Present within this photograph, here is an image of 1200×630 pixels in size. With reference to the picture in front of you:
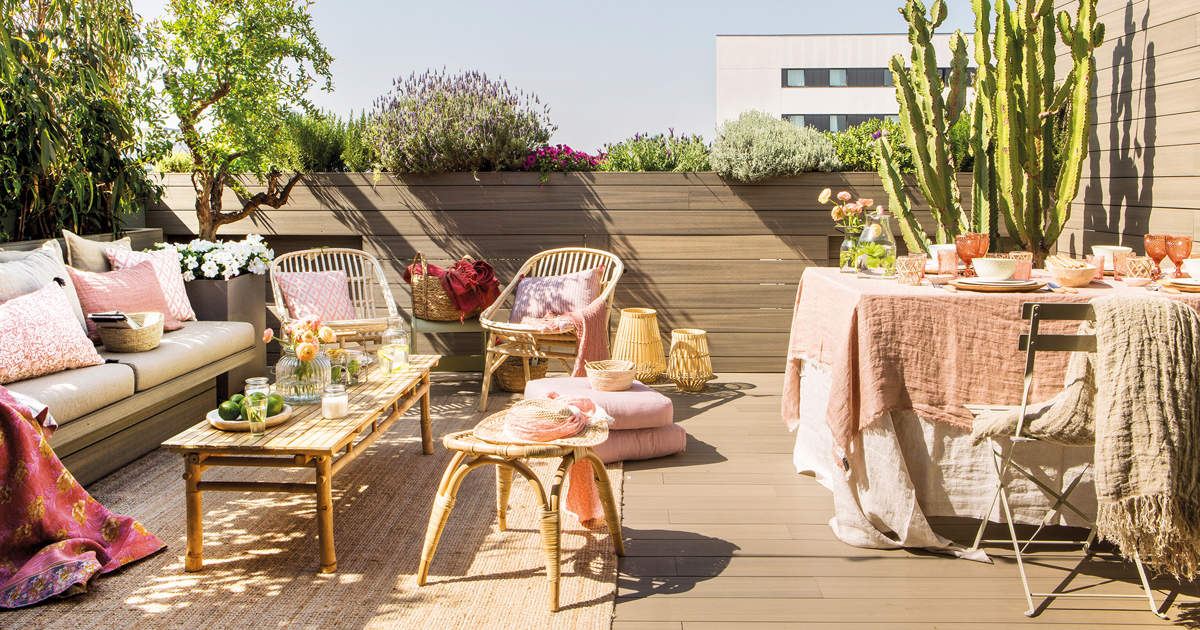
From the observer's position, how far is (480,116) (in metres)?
5.98

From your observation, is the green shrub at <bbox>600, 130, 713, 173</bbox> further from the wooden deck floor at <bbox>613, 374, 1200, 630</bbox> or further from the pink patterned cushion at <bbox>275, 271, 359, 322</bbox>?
the wooden deck floor at <bbox>613, 374, 1200, 630</bbox>

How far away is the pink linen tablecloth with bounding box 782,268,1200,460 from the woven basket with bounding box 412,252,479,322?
3073 millimetres

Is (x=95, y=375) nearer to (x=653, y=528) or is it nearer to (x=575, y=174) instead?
(x=653, y=528)

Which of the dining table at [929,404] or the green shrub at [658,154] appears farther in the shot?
the green shrub at [658,154]

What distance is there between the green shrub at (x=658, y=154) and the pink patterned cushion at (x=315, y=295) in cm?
216

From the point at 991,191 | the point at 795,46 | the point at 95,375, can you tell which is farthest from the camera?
the point at 795,46

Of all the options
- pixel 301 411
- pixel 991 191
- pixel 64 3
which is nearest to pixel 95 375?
pixel 301 411

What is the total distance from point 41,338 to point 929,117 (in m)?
4.69

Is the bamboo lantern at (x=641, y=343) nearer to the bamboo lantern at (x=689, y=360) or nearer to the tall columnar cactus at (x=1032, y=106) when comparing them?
the bamboo lantern at (x=689, y=360)

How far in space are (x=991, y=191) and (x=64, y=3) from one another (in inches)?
201

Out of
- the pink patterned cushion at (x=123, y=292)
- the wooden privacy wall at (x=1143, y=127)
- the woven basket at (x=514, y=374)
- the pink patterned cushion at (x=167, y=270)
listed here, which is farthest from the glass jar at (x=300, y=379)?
the wooden privacy wall at (x=1143, y=127)

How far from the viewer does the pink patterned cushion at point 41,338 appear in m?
3.34

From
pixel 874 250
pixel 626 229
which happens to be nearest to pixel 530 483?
pixel 874 250

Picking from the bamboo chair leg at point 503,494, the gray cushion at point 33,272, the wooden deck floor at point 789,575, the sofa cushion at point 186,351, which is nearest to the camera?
the wooden deck floor at point 789,575
